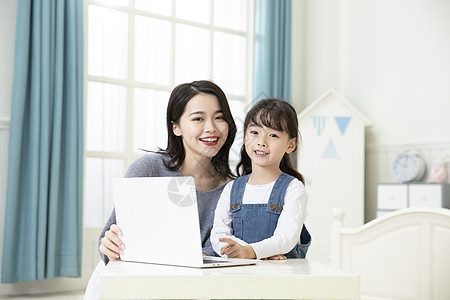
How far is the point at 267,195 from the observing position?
1.33m

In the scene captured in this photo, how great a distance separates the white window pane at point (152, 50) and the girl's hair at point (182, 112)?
2.43m

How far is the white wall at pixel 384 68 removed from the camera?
3875 millimetres

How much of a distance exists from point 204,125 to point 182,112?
10 cm

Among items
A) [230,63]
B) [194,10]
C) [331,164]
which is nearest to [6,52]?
[194,10]

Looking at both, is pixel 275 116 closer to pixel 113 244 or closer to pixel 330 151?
pixel 113 244

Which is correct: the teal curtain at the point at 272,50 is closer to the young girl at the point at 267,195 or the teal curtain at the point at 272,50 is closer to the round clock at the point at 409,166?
the round clock at the point at 409,166

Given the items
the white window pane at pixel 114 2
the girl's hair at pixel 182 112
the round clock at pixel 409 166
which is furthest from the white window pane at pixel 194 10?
the girl's hair at pixel 182 112

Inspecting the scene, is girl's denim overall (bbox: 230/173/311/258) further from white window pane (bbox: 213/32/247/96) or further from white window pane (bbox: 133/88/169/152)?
white window pane (bbox: 213/32/247/96)

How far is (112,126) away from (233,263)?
301cm

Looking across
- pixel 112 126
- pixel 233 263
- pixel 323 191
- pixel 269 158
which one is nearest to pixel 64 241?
pixel 112 126

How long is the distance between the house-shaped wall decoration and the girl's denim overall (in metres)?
2.75

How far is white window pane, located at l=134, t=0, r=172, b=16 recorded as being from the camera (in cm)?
405

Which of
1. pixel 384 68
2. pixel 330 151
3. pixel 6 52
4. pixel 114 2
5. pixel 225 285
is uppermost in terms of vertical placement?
pixel 114 2

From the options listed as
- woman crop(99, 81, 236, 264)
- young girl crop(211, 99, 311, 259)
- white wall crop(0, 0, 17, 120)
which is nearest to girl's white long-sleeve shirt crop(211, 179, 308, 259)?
young girl crop(211, 99, 311, 259)
